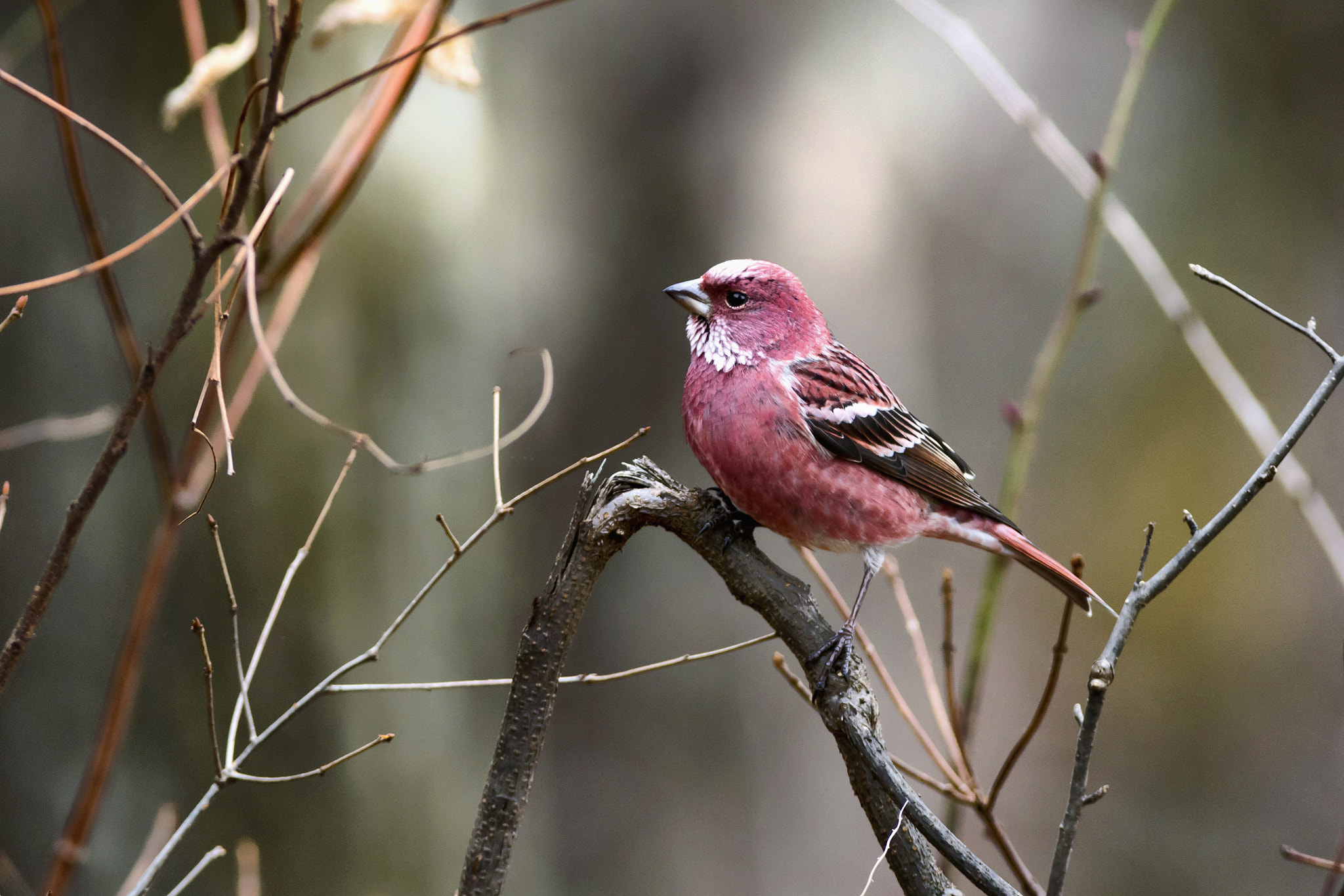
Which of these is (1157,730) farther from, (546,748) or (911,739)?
(546,748)

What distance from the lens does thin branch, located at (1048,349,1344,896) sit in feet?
2.04

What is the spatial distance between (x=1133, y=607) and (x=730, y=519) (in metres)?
0.49

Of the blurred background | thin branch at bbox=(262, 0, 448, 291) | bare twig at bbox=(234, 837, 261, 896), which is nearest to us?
thin branch at bbox=(262, 0, 448, 291)

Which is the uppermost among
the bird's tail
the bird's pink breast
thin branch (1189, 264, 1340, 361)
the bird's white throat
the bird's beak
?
the bird's beak

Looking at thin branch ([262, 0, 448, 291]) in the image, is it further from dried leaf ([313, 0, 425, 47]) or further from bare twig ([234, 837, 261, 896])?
bare twig ([234, 837, 261, 896])

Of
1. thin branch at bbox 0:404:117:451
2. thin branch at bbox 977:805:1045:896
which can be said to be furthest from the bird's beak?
thin branch at bbox 0:404:117:451

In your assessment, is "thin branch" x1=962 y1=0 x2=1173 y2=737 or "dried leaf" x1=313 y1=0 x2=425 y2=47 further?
"thin branch" x1=962 y1=0 x2=1173 y2=737

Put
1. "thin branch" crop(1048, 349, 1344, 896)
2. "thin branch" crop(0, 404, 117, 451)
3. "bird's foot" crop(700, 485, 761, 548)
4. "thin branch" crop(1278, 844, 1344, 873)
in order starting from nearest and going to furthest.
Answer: "thin branch" crop(1048, 349, 1344, 896), "thin branch" crop(1278, 844, 1344, 873), "bird's foot" crop(700, 485, 761, 548), "thin branch" crop(0, 404, 117, 451)

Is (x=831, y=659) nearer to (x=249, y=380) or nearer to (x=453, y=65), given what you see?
(x=453, y=65)

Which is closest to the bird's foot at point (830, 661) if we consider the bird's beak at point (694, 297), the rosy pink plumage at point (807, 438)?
the rosy pink plumage at point (807, 438)

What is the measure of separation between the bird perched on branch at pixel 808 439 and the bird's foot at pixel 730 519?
0.01m

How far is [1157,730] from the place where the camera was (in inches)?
95.3

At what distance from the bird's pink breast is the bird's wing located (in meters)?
0.03


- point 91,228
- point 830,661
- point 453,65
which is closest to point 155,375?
point 91,228
